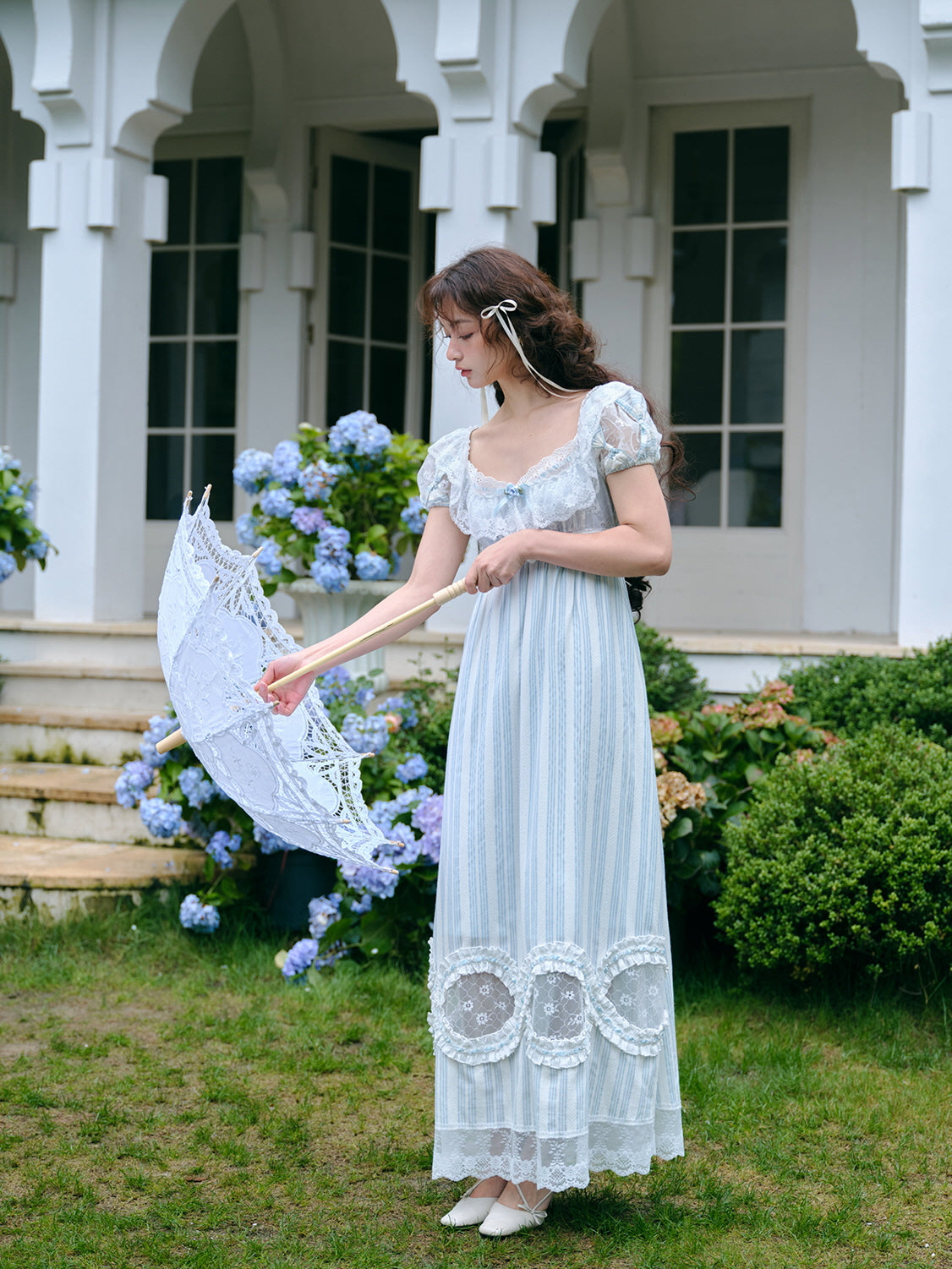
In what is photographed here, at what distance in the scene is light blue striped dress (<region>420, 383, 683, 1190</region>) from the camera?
8.59 ft

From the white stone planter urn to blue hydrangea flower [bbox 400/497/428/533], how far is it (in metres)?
0.22

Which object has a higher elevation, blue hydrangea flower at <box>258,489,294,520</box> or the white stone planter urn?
blue hydrangea flower at <box>258,489,294,520</box>

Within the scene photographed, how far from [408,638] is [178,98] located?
9.15 ft

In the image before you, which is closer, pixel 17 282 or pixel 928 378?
pixel 928 378

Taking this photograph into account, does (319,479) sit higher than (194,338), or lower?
lower

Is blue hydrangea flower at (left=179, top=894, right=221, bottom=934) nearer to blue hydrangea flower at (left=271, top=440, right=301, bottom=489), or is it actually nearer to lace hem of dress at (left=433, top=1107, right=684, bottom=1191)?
blue hydrangea flower at (left=271, top=440, right=301, bottom=489)

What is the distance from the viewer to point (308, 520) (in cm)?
506

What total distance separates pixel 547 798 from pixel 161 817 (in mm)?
2423

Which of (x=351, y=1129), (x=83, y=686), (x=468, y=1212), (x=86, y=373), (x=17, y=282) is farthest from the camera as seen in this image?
(x=17, y=282)

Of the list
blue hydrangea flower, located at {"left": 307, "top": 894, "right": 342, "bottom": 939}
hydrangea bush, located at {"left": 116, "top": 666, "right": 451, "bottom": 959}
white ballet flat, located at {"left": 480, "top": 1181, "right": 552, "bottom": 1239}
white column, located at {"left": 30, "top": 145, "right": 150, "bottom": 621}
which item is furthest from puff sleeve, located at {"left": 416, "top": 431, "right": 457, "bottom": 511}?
white column, located at {"left": 30, "top": 145, "right": 150, "bottom": 621}

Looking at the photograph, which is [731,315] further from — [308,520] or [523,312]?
[523,312]

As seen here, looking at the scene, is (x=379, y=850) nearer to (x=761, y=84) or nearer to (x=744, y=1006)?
(x=744, y=1006)

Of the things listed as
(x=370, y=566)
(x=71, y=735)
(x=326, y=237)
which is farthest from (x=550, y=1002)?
(x=326, y=237)

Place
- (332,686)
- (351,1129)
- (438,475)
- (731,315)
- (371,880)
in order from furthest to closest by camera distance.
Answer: (731,315)
(332,686)
(371,880)
(351,1129)
(438,475)
